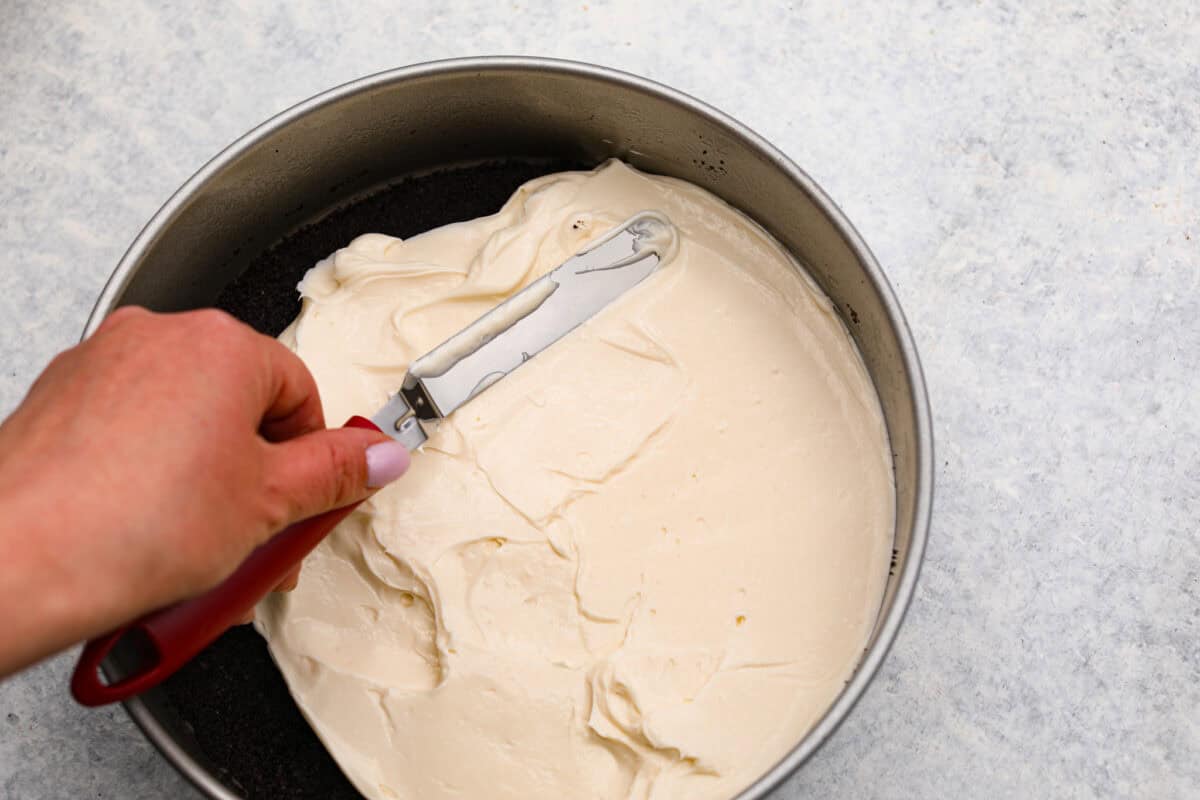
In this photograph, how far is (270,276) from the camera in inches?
46.7

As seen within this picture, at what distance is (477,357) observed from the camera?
1.04m

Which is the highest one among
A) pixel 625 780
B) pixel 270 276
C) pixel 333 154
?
pixel 333 154

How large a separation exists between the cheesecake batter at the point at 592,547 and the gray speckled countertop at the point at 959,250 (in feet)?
0.77

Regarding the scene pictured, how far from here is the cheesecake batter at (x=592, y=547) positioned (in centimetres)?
97

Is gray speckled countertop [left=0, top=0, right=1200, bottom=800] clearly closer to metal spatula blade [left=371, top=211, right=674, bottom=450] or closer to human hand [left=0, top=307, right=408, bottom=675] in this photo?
metal spatula blade [left=371, top=211, right=674, bottom=450]

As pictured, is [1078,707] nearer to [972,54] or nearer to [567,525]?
[567,525]

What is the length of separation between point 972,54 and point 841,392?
0.58m

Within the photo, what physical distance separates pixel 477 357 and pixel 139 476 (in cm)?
43

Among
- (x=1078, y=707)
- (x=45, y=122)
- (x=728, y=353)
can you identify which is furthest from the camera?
(x=45, y=122)

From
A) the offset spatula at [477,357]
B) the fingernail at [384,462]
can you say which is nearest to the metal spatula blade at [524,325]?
the offset spatula at [477,357]

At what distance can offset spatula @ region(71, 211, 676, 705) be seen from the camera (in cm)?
82

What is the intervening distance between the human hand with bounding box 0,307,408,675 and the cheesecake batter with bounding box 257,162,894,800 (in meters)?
0.25

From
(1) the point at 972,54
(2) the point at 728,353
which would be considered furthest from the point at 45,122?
(1) the point at 972,54

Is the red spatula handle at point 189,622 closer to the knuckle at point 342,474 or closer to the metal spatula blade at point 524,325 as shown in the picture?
the knuckle at point 342,474
